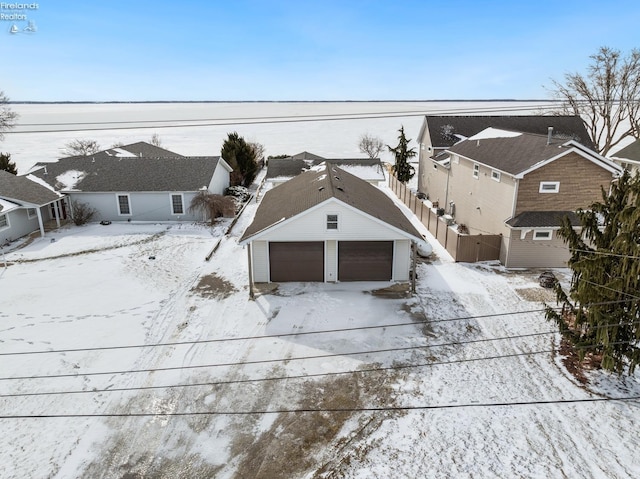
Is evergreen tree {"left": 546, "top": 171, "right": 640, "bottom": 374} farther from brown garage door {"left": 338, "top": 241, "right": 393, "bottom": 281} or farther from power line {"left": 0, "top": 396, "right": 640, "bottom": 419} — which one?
brown garage door {"left": 338, "top": 241, "right": 393, "bottom": 281}

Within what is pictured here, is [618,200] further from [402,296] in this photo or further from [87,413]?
[87,413]

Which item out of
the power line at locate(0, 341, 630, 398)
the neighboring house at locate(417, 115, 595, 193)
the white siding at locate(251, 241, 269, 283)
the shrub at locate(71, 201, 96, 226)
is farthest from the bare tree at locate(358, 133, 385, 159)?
the power line at locate(0, 341, 630, 398)

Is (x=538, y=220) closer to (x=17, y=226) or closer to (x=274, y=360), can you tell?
(x=274, y=360)

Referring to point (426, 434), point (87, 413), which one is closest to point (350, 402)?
point (426, 434)

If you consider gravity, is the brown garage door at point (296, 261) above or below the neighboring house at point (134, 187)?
below

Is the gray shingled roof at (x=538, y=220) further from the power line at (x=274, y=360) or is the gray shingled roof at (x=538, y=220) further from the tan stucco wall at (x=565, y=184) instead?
the power line at (x=274, y=360)

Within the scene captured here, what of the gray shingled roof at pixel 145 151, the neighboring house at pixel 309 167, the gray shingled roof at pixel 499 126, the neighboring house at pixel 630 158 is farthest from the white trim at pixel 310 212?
the neighboring house at pixel 630 158
